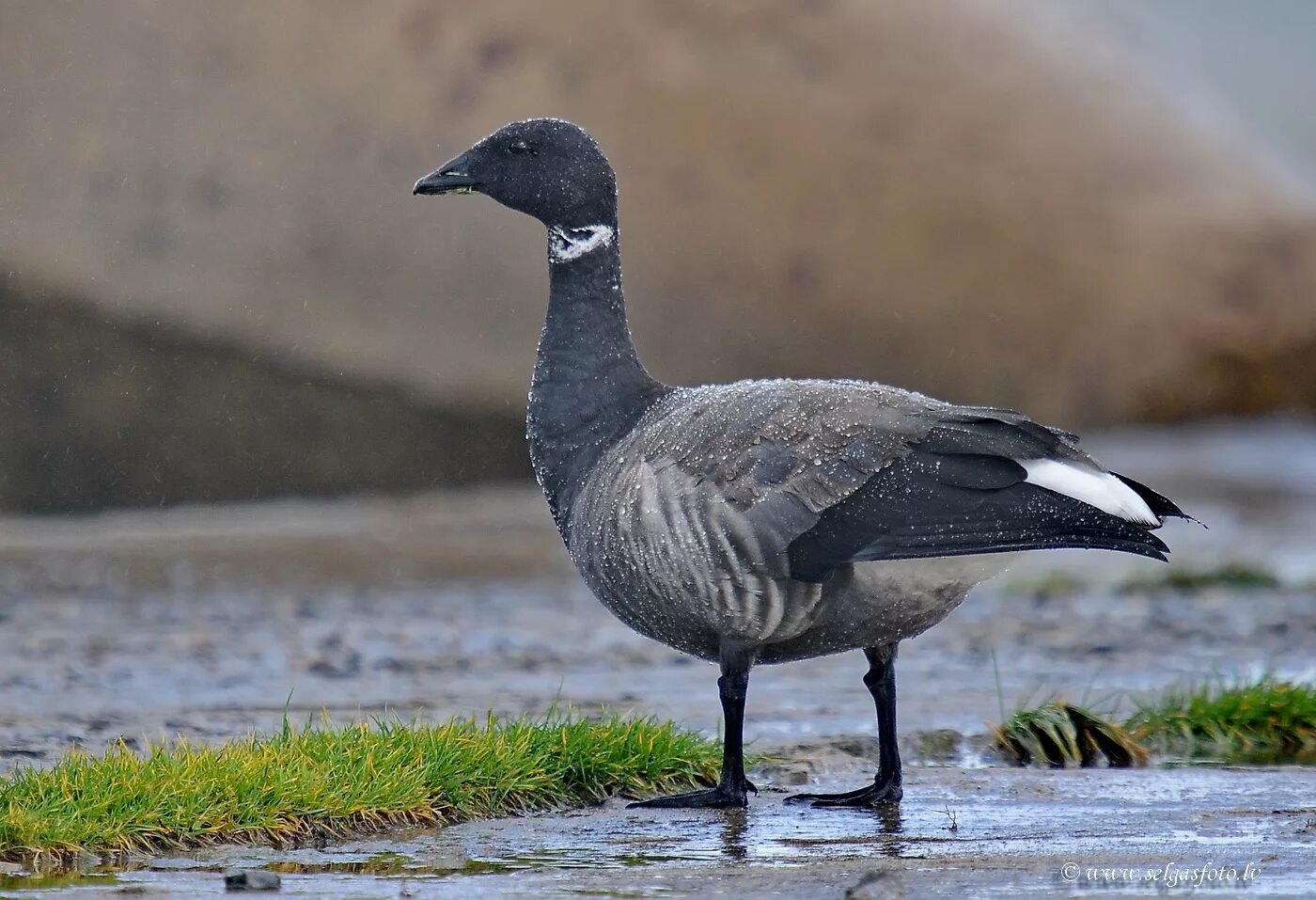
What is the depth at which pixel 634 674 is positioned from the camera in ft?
30.2

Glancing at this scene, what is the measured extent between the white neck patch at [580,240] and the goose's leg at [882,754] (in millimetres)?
1736

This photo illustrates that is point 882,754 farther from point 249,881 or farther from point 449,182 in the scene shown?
point 449,182

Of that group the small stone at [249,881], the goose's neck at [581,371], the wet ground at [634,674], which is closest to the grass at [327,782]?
the wet ground at [634,674]

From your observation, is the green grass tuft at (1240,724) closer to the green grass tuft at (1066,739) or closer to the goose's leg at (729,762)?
the green grass tuft at (1066,739)

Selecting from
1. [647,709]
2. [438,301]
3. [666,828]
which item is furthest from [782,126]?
[666,828]

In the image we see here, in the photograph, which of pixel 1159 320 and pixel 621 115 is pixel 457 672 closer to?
pixel 621 115

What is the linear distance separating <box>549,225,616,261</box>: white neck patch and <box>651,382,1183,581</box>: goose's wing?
107cm

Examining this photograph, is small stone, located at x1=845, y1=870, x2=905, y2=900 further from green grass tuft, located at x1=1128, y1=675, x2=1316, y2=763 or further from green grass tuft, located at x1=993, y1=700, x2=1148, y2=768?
green grass tuft, located at x1=1128, y1=675, x2=1316, y2=763

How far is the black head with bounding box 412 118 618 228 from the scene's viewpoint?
6707 mm

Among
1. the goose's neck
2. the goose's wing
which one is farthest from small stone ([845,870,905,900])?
the goose's neck

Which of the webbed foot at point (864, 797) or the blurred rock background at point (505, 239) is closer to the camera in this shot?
the webbed foot at point (864, 797)

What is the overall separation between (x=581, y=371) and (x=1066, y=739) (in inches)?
87.0

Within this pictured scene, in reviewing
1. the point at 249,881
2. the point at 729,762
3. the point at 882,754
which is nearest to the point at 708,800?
the point at 729,762

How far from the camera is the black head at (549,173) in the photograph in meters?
6.71
